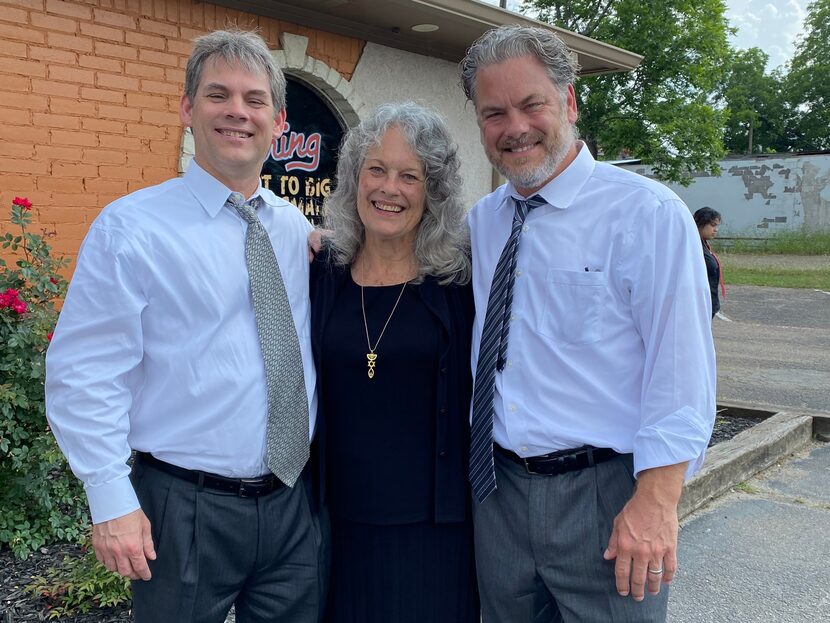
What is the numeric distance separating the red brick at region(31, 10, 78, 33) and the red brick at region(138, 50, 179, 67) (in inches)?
17.9

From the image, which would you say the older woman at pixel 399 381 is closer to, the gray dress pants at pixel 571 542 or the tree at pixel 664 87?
the gray dress pants at pixel 571 542

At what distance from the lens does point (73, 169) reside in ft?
15.5

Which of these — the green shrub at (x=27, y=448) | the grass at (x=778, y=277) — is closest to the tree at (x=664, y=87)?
the grass at (x=778, y=277)

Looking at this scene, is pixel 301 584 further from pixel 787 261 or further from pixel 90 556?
pixel 787 261

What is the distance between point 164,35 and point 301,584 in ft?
14.0

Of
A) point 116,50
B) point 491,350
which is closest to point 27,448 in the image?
point 491,350

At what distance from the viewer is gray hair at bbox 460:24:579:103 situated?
1.98 m

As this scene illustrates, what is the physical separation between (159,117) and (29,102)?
2.82ft

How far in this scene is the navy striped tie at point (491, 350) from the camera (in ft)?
6.60

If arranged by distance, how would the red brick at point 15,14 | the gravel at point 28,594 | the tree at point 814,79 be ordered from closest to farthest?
the gravel at point 28,594, the red brick at point 15,14, the tree at point 814,79

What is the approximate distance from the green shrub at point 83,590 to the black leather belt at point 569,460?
1.87m

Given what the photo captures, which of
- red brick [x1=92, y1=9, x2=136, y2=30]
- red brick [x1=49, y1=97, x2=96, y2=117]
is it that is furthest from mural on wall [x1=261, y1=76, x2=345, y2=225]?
red brick [x1=49, y1=97, x2=96, y2=117]

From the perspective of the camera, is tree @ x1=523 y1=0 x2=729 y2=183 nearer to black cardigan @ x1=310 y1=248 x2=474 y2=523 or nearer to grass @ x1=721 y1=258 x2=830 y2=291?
grass @ x1=721 y1=258 x2=830 y2=291

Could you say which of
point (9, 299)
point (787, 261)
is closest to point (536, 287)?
point (9, 299)
